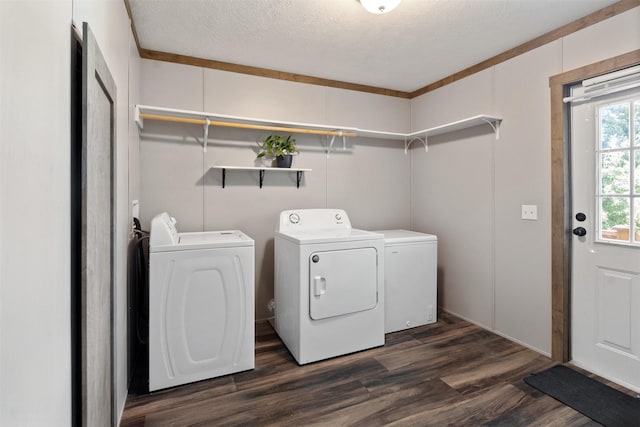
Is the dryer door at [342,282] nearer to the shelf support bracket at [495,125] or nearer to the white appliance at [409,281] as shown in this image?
the white appliance at [409,281]

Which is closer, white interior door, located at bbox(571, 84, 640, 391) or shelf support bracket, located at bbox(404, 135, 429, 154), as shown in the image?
white interior door, located at bbox(571, 84, 640, 391)

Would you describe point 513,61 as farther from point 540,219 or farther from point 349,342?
point 349,342

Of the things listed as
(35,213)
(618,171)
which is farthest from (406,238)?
(35,213)

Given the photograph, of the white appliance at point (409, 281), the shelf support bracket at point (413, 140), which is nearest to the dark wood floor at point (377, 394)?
A: the white appliance at point (409, 281)

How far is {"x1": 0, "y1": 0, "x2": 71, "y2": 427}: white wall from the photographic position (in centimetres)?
56

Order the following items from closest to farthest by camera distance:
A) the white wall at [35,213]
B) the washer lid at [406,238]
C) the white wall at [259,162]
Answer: the white wall at [35,213] → the white wall at [259,162] → the washer lid at [406,238]

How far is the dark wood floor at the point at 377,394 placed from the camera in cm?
180

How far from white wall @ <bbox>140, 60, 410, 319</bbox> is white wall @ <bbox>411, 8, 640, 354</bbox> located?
473mm

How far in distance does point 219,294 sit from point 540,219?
7.83ft

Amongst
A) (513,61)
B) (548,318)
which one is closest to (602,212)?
(548,318)

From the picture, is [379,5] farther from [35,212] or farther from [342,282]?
[35,212]

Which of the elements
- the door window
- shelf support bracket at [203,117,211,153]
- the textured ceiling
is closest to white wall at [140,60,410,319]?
shelf support bracket at [203,117,211,153]

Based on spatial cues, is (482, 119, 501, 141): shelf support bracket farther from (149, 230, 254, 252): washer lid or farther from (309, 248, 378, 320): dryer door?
(149, 230, 254, 252): washer lid

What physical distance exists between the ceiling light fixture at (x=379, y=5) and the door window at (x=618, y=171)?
1516 millimetres
